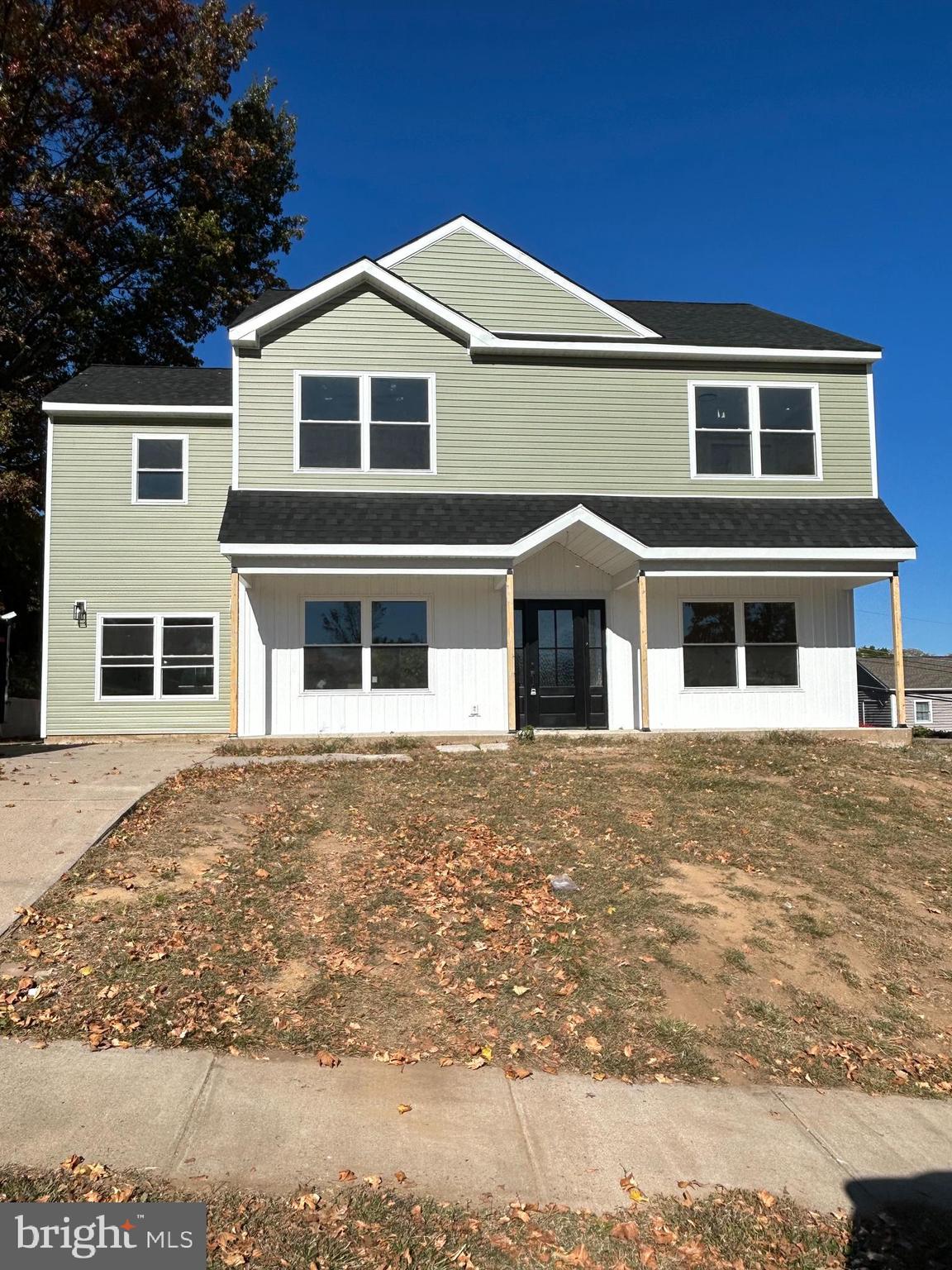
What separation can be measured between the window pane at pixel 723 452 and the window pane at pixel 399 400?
4692mm

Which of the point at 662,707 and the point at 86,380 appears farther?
the point at 86,380

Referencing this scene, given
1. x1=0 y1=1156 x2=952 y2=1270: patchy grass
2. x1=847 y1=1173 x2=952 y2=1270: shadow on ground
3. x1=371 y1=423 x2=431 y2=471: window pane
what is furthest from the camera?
x1=371 y1=423 x2=431 y2=471: window pane

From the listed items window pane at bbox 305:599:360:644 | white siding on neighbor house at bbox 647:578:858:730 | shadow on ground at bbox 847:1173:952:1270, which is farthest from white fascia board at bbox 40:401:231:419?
shadow on ground at bbox 847:1173:952:1270

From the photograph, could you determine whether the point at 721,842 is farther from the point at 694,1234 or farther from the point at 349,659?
the point at 349,659

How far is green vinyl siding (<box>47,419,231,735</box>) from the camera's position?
15531mm

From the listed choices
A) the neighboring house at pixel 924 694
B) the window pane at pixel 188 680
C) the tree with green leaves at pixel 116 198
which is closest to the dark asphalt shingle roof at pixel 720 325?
the window pane at pixel 188 680

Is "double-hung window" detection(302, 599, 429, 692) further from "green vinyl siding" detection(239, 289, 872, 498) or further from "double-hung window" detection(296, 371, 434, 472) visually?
"double-hung window" detection(296, 371, 434, 472)

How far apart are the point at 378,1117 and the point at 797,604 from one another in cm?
1265

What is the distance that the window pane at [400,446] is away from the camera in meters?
14.3

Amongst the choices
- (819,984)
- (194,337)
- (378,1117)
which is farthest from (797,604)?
(194,337)

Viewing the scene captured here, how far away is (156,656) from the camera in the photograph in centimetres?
1566

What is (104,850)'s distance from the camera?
6.91 metres

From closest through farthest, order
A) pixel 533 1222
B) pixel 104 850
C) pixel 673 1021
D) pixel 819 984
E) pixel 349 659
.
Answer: pixel 533 1222, pixel 673 1021, pixel 819 984, pixel 104 850, pixel 349 659

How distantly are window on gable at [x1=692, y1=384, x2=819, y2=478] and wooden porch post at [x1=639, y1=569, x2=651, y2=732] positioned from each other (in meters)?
2.68
